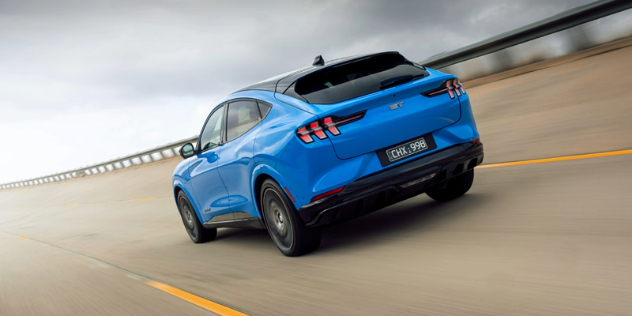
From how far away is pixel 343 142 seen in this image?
533 cm

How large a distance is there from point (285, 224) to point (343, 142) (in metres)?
1.10

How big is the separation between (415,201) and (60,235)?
31.2 ft

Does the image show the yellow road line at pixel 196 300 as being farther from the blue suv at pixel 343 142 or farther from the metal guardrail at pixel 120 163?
the metal guardrail at pixel 120 163

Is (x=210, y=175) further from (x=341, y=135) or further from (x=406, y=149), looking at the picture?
(x=406, y=149)

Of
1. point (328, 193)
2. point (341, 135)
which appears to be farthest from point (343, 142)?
point (328, 193)

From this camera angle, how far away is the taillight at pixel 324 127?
533 cm

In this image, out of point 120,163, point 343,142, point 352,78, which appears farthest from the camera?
point 120,163

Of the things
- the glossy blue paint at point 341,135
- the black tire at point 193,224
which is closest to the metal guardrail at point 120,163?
the black tire at point 193,224

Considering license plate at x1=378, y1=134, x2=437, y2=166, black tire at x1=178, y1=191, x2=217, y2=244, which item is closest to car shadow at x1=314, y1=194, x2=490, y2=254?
license plate at x1=378, y1=134, x2=437, y2=166

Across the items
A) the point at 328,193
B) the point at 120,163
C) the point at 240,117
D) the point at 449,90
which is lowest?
the point at 120,163

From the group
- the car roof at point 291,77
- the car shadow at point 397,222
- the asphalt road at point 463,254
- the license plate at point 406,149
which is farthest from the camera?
the car shadow at point 397,222

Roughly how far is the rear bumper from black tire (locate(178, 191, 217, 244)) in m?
3.48

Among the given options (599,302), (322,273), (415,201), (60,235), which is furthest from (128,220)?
(599,302)

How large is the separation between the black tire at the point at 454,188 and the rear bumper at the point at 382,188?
1.15m
